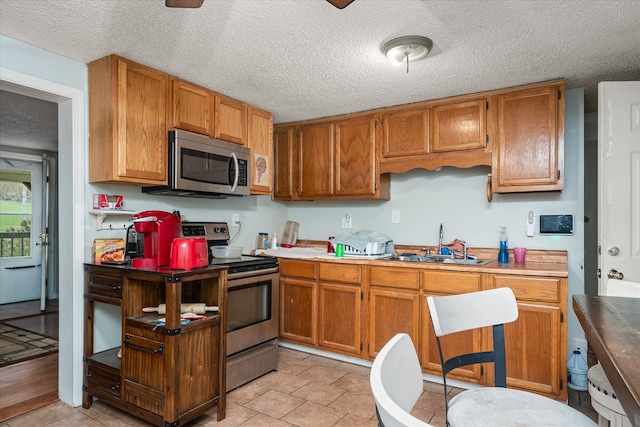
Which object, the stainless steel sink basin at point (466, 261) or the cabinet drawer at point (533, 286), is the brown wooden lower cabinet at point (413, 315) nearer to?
the cabinet drawer at point (533, 286)

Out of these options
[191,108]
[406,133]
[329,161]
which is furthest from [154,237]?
[406,133]

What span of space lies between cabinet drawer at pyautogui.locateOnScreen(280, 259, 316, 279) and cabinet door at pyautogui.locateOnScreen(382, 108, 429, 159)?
3.78 ft

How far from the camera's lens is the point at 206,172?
2.79 metres

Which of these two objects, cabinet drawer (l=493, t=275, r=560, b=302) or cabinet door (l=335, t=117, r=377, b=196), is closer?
cabinet drawer (l=493, t=275, r=560, b=302)

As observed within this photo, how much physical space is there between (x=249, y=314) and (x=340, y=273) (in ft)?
2.67

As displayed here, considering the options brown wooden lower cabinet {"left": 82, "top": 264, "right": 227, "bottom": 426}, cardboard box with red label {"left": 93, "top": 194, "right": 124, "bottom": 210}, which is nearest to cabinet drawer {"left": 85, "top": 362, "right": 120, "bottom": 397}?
brown wooden lower cabinet {"left": 82, "top": 264, "right": 227, "bottom": 426}

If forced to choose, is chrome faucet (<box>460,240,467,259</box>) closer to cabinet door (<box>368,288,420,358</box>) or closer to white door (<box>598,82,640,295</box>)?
cabinet door (<box>368,288,420,358</box>)

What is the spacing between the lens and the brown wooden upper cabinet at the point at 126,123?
7.55ft

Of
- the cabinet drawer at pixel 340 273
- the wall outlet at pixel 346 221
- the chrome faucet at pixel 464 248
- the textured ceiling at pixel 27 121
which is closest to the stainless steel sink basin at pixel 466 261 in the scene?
the chrome faucet at pixel 464 248

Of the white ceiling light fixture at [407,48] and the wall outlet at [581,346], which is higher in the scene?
the white ceiling light fixture at [407,48]

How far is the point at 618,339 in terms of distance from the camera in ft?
3.15

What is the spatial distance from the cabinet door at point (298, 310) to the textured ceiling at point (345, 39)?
165cm

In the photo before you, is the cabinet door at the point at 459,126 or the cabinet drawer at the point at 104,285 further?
the cabinet door at the point at 459,126

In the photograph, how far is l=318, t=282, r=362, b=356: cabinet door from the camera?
306 cm
